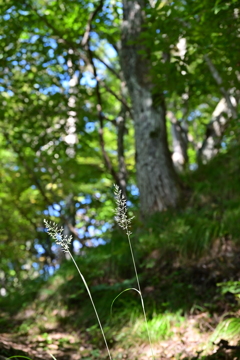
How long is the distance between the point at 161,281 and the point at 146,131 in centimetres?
240

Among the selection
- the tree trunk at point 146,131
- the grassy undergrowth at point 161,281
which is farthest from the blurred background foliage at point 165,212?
the tree trunk at point 146,131

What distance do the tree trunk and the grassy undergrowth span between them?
1.20ft

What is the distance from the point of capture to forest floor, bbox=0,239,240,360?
103 inches

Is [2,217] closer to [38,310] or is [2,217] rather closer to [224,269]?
[38,310]

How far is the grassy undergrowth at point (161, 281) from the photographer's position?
311cm

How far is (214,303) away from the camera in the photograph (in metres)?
3.18

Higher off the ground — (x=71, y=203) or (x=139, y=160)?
(x=71, y=203)

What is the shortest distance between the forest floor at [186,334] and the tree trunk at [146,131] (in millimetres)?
1349

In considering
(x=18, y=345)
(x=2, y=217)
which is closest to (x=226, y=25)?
(x=18, y=345)

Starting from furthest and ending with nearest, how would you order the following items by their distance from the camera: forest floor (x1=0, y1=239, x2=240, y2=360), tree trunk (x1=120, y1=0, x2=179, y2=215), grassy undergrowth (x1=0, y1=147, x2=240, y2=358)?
tree trunk (x1=120, y1=0, x2=179, y2=215)
grassy undergrowth (x1=0, y1=147, x2=240, y2=358)
forest floor (x1=0, y1=239, x2=240, y2=360)

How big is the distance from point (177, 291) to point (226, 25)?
2.57m

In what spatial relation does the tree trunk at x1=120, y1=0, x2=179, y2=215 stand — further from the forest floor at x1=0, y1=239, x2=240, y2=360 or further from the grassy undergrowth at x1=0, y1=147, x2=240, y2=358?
the forest floor at x1=0, y1=239, x2=240, y2=360

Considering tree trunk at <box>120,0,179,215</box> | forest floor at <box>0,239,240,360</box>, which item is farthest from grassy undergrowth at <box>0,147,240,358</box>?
tree trunk at <box>120,0,179,215</box>

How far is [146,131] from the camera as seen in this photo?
525 cm
